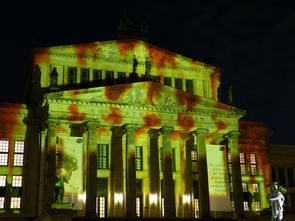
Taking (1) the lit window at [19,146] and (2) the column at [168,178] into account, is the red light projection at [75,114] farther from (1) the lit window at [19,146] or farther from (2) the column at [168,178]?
(1) the lit window at [19,146]

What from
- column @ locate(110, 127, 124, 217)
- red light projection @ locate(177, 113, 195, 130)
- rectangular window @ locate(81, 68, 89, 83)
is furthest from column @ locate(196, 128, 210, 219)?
rectangular window @ locate(81, 68, 89, 83)

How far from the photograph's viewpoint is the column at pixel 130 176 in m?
38.3

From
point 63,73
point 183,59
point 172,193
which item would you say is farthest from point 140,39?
point 172,193

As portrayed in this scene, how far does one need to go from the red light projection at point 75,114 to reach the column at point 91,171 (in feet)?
2.53

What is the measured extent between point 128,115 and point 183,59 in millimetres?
10879

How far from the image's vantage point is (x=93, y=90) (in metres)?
39.4

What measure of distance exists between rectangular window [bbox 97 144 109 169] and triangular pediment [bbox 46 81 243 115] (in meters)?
6.41

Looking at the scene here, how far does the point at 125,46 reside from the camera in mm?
45938

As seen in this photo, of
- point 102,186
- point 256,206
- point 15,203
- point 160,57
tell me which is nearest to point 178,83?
point 160,57

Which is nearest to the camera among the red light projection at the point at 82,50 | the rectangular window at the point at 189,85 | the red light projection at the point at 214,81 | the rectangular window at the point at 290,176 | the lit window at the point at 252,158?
the red light projection at the point at 82,50

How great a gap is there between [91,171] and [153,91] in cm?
898

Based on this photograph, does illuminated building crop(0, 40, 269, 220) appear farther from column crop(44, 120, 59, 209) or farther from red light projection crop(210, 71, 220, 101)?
red light projection crop(210, 71, 220, 101)

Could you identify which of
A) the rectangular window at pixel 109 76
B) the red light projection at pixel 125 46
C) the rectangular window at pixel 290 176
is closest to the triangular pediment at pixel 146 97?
the rectangular window at pixel 109 76

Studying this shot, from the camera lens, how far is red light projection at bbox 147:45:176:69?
4681cm
